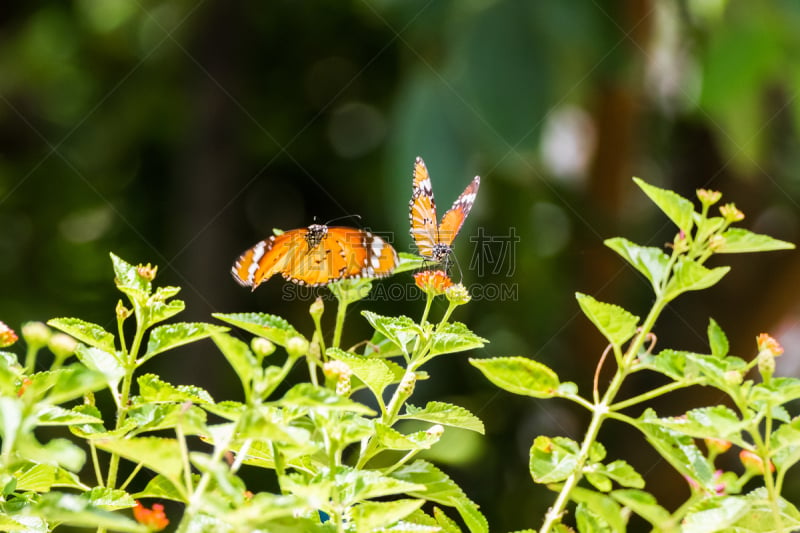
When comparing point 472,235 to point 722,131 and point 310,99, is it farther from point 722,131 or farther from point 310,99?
point 310,99

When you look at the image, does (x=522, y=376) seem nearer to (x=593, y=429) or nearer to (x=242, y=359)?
(x=593, y=429)

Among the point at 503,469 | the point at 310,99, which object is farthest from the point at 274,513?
the point at 310,99

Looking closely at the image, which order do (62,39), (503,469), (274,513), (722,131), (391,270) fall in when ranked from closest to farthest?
(274,513), (391,270), (722,131), (503,469), (62,39)

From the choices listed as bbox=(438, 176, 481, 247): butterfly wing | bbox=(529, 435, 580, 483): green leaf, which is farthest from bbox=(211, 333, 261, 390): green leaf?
bbox=(438, 176, 481, 247): butterfly wing

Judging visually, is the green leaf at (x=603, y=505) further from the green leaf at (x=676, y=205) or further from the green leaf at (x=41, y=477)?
the green leaf at (x=41, y=477)

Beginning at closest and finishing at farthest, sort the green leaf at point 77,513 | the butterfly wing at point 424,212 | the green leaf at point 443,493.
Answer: the green leaf at point 77,513 < the green leaf at point 443,493 < the butterfly wing at point 424,212

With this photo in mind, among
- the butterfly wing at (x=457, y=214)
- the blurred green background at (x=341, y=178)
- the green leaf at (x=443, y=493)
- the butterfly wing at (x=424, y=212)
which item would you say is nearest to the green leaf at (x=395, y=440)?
the green leaf at (x=443, y=493)

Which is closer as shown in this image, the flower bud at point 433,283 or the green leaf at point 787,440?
A: the green leaf at point 787,440
